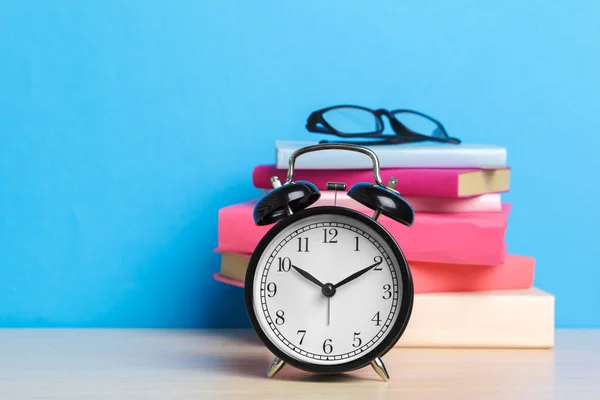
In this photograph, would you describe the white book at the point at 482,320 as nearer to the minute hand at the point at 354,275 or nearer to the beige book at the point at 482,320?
the beige book at the point at 482,320

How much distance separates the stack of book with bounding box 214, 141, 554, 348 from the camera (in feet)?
4.03

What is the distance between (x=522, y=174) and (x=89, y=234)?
838 mm

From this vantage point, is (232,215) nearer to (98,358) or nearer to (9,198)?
(98,358)

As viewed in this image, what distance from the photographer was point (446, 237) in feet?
4.01

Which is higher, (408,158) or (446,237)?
(408,158)

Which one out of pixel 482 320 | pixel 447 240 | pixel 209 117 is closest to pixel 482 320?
pixel 482 320

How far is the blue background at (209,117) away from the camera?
1502mm

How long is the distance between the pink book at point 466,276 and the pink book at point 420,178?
0.39 feet

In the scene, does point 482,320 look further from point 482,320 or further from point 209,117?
point 209,117

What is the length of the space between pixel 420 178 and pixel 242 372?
411 millimetres

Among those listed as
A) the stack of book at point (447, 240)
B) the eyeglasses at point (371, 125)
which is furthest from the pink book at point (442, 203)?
the eyeglasses at point (371, 125)

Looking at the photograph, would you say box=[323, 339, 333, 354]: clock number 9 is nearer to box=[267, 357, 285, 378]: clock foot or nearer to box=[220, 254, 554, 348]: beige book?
box=[267, 357, 285, 378]: clock foot

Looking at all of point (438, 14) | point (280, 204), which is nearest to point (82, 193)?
point (280, 204)

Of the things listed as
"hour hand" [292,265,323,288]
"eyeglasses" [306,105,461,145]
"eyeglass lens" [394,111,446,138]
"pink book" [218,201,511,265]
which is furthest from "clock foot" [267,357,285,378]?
"eyeglass lens" [394,111,446,138]
